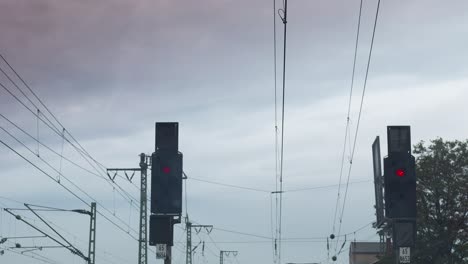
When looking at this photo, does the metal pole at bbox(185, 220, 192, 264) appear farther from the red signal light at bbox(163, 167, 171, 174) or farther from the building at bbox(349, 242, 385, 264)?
the red signal light at bbox(163, 167, 171, 174)

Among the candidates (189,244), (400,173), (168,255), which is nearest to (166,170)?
(168,255)

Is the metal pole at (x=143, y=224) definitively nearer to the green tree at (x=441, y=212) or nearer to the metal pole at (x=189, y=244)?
the green tree at (x=441, y=212)

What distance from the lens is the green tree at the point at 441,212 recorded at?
193 feet

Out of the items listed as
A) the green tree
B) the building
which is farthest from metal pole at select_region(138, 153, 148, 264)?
the building

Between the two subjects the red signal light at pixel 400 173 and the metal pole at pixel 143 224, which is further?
the metal pole at pixel 143 224

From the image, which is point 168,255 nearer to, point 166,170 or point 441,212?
point 166,170

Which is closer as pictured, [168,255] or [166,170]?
[166,170]

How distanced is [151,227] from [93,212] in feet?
104

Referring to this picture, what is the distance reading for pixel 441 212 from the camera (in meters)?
59.1

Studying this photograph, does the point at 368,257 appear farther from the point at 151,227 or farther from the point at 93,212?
the point at 151,227

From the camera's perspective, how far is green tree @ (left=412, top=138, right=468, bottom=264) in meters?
58.7

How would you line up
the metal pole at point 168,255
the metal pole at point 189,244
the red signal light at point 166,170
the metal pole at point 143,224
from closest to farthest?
the red signal light at point 166,170 < the metal pole at point 168,255 < the metal pole at point 143,224 < the metal pole at point 189,244

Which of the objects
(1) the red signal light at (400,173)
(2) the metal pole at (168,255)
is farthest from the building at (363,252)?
(2) the metal pole at (168,255)

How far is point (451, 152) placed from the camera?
2391 inches
